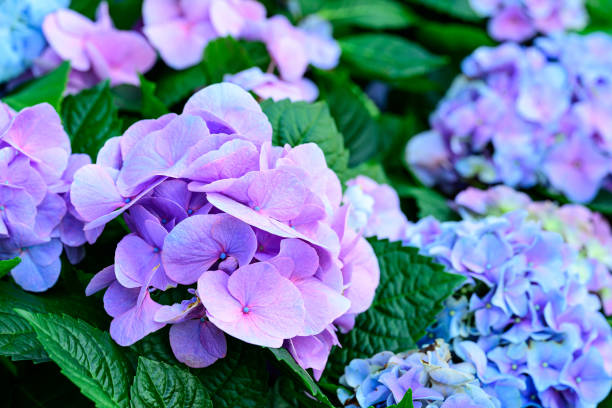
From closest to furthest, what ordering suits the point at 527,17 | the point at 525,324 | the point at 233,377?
the point at 233,377, the point at 525,324, the point at 527,17

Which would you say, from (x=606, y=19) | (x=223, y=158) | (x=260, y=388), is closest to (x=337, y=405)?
(x=260, y=388)

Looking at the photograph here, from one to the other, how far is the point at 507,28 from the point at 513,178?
416 millimetres

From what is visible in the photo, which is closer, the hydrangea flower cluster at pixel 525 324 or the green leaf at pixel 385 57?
the hydrangea flower cluster at pixel 525 324

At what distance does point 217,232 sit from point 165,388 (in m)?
0.16

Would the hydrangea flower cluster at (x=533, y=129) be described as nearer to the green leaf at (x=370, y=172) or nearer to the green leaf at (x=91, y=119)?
the green leaf at (x=370, y=172)

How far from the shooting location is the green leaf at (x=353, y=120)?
115cm

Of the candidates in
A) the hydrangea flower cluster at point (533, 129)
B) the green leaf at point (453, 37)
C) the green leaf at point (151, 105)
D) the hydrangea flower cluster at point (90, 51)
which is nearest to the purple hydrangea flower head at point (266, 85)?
the green leaf at point (151, 105)

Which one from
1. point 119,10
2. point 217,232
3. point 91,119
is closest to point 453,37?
point 119,10

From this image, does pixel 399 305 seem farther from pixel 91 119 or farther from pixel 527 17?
pixel 527 17

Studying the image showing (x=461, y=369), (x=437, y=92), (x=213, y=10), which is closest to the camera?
(x=461, y=369)

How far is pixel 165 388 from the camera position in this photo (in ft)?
2.03

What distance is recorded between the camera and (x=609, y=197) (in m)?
1.27

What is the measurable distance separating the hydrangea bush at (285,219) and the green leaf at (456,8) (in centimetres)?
18

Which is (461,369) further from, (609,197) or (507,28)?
(507,28)
